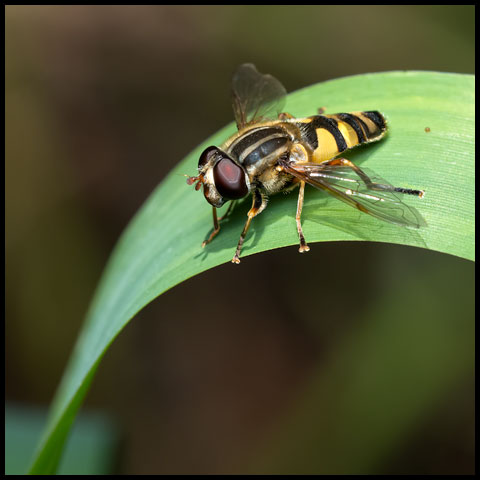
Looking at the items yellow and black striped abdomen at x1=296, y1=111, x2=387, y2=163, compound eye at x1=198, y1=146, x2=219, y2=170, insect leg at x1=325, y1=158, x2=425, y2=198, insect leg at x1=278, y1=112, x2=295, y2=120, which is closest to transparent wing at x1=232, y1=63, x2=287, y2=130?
insect leg at x1=278, y1=112, x2=295, y2=120

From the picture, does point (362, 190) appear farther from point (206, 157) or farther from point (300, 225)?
point (206, 157)

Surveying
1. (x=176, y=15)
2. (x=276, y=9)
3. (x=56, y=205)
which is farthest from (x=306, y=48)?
(x=56, y=205)

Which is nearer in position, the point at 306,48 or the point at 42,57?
the point at 306,48

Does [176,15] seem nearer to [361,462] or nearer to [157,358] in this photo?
[157,358]

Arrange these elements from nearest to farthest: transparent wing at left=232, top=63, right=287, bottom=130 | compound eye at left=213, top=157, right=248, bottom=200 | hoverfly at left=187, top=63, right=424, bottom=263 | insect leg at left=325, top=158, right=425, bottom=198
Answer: insect leg at left=325, top=158, right=425, bottom=198
hoverfly at left=187, top=63, right=424, bottom=263
compound eye at left=213, top=157, right=248, bottom=200
transparent wing at left=232, top=63, right=287, bottom=130

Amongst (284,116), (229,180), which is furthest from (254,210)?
(284,116)

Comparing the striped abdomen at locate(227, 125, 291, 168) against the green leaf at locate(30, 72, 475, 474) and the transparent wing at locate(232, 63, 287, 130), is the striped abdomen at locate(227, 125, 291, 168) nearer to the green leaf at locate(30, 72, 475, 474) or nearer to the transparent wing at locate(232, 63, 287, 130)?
the green leaf at locate(30, 72, 475, 474)
